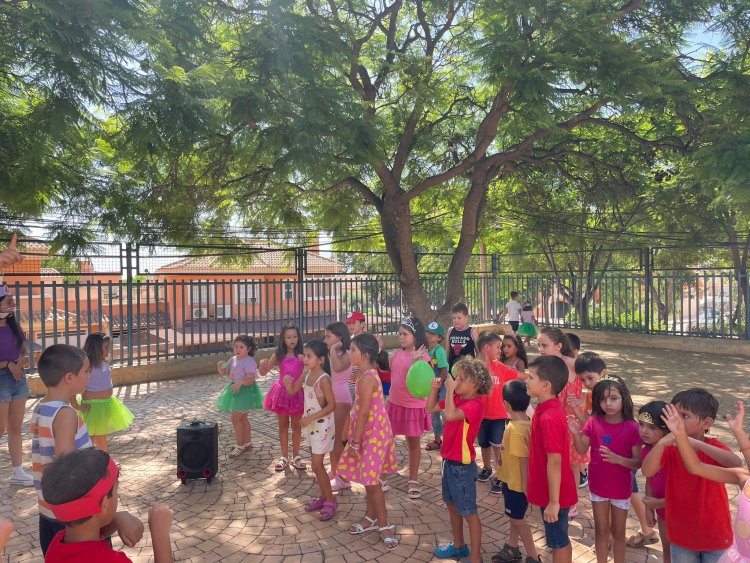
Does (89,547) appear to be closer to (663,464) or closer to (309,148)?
(663,464)

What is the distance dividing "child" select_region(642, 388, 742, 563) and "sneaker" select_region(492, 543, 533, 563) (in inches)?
43.2

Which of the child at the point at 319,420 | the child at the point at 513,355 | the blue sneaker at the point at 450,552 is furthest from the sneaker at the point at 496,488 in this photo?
the child at the point at 319,420

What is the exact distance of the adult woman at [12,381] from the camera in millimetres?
5031

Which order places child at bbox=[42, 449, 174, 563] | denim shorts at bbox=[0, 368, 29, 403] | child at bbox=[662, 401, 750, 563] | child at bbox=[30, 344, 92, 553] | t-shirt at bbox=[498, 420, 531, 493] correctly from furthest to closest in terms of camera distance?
denim shorts at bbox=[0, 368, 29, 403]
t-shirt at bbox=[498, 420, 531, 493]
child at bbox=[30, 344, 92, 553]
child at bbox=[662, 401, 750, 563]
child at bbox=[42, 449, 174, 563]

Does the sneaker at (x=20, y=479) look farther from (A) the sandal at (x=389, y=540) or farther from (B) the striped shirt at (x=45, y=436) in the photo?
(A) the sandal at (x=389, y=540)

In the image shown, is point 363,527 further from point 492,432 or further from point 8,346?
point 8,346

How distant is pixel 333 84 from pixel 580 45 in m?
3.61

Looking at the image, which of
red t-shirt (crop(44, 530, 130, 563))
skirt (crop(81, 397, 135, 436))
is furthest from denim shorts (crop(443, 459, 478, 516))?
skirt (crop(81, 397, 135, 436))

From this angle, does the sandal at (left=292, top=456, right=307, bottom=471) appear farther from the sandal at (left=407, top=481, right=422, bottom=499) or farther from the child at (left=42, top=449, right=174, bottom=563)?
the child at (left=42, top=449, right=174, bottom=563)

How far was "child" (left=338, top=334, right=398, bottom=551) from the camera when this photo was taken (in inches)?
153

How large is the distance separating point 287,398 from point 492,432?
2.07 m

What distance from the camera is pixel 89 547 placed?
1.97 meters

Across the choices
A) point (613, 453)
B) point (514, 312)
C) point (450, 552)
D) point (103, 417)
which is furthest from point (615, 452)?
point (514, 312)

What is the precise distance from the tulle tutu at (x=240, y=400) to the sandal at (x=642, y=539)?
12.3 ft
